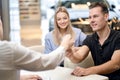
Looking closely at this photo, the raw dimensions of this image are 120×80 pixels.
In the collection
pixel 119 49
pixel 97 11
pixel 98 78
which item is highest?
pixel 97 11

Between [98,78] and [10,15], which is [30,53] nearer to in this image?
[98,78]

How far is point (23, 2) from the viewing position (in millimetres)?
6320

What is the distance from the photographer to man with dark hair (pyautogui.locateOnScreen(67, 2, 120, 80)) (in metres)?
2.30

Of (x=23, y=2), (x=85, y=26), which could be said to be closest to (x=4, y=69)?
(x=85, y=26)

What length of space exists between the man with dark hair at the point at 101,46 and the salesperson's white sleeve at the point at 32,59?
2.31ft

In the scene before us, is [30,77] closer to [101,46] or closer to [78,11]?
[101,46]

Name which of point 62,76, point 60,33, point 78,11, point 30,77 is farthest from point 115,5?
point 30,77

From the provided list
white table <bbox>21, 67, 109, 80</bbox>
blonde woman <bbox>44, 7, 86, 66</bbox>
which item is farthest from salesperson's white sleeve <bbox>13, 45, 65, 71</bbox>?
blonde woman <bbox>44, 7, 86, 66</bbox>

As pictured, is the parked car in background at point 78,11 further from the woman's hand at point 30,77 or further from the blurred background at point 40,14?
the woman's hand at point 30,77

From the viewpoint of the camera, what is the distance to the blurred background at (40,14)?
5699 mm

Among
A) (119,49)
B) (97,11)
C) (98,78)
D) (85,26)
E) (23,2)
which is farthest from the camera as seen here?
A: (23,2)

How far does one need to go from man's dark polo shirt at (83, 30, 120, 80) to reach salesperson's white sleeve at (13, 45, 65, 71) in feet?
2.66

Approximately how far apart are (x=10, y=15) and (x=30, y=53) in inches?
180

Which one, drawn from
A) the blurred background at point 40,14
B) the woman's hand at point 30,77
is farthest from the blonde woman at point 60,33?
the blurred background at point 40,14
